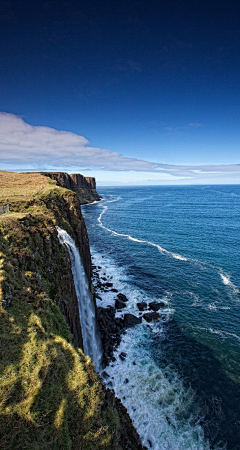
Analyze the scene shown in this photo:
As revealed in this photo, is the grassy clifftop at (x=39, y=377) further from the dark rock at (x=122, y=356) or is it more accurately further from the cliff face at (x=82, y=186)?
the cliff face at (x=82, y=186)

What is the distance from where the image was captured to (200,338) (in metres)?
25.6

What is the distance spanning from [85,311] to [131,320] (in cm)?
851

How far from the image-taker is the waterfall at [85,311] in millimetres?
21703

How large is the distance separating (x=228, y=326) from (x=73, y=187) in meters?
123

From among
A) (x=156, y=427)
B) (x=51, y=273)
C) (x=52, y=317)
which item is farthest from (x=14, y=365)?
(x=156, y=427)

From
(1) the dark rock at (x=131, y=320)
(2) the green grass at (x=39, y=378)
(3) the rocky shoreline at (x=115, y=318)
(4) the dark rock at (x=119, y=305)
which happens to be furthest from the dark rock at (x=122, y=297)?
(2) the green grass at (x=39, y=378)

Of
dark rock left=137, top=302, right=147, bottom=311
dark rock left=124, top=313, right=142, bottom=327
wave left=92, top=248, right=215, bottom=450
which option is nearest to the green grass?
wave left=92, top=248, right=215, bottom=450

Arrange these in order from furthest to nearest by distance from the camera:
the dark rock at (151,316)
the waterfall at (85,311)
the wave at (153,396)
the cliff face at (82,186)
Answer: the cliff face at (82,186), the dark rock at (151,316), the waterfall at (85,311), the wave at (153,396)

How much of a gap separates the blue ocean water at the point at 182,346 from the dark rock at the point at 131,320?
79cm

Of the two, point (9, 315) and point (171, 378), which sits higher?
point (9, 315)

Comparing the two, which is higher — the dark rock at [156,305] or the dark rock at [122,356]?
the dark rock at [156,305]

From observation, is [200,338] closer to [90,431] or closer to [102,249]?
[90,431]

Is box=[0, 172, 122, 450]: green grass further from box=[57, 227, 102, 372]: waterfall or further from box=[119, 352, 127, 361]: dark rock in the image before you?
box=[119, 352, 127, 361]: dark rock

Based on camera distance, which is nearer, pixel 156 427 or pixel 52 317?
pixel 52 317
